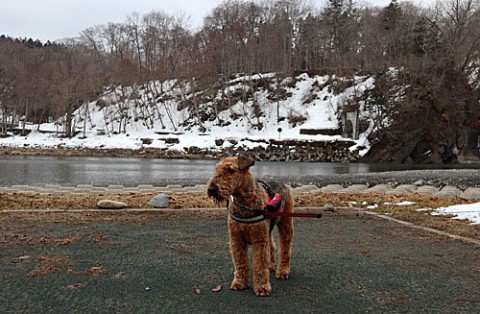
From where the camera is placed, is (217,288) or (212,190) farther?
(217,288)

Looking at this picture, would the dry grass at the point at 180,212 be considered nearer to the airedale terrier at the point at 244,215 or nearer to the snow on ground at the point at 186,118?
the airedale terrier at the point at 244,215

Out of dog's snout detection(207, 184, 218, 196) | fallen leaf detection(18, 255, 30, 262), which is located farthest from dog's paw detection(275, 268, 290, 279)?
fallen leaf detection(18, 255, 30, 262)

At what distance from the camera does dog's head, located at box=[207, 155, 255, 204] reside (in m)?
3.81

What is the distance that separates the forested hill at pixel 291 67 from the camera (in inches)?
1927

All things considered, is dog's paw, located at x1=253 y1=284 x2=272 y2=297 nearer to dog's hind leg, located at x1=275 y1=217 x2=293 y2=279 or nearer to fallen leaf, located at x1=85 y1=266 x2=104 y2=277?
dog's hind leg, located at x1=275 y1=217 x2=293 y2=279

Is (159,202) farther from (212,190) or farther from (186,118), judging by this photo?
(186,118)

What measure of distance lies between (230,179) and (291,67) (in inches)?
3022

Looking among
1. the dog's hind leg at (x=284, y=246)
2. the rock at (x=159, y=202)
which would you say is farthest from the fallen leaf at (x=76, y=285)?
the rock at (x=159, y=202)

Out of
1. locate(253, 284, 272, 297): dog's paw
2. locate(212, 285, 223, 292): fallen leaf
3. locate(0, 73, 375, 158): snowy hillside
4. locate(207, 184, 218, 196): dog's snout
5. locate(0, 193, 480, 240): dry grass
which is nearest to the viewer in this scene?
locate(207, 184, 218, 196): dog's snout

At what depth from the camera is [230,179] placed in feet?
12.8

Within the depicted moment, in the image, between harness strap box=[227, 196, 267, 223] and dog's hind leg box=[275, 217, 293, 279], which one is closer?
harness strap box=[227, 196, 267, 223]

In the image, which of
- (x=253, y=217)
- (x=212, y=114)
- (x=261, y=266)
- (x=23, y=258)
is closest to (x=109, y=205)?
(x=23, y=258)

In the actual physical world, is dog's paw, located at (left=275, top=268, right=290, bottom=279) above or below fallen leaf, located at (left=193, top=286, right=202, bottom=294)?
above

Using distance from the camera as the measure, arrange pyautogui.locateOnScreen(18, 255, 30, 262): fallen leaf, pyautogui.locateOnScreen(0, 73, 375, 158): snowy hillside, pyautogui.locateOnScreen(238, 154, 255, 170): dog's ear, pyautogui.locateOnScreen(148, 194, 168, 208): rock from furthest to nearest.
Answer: pyautogui.locateOnScreen(0, 73, 375, 158): snowy hillside
pyautogui.locateOnScreen(148, 194, 168, 208): rock
pyautogui.locateOnScreen(18, 255, 30, 262): fallen leaf
pyautogui.locateOnScreen(238, 154, 255, 170): dog's ear
